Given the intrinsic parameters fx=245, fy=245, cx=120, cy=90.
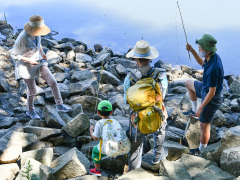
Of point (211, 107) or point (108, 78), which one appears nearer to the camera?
point (211, 107)

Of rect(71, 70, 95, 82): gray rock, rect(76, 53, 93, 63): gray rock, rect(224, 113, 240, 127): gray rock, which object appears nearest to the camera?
rect(224, 113, 240, 127): gray rock

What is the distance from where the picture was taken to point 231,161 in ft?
11.8

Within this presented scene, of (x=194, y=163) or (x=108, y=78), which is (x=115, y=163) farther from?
(x=108, y=78)

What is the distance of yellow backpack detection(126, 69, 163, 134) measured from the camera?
3398 mm

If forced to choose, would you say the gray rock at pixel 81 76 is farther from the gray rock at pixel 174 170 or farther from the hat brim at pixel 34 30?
the gray rock at pixel 174 170

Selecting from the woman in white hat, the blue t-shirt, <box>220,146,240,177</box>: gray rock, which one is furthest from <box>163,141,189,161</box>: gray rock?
the woman in white hat

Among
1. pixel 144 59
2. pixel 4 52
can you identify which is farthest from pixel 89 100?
pixel 4 52

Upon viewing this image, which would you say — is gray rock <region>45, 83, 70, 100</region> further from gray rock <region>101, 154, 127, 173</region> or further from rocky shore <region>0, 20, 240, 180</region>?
gray rock <region>101, 154, 127, 173</region>

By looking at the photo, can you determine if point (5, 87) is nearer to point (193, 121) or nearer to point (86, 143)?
point (86, 143)

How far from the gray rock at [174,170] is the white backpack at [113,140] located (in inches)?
25.7

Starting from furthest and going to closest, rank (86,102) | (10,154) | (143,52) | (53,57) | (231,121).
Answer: (53,57)
(86,102)
(231,121)
(10,154)
(143,52)

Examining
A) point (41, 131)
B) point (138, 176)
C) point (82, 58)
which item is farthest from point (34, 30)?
point (82, 58)

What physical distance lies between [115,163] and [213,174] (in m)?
1.68

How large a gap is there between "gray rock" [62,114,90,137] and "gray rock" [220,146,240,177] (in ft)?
9.20
